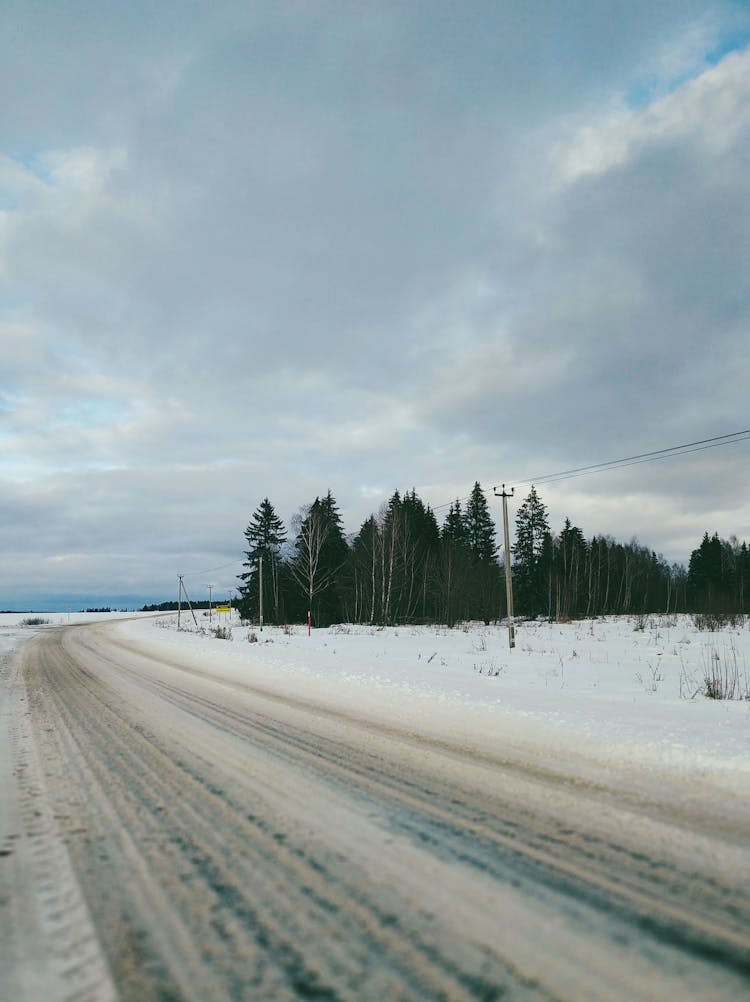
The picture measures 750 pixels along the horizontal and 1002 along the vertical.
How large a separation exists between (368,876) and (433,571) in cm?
4698

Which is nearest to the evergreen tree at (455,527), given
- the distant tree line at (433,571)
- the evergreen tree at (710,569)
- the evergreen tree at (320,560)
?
the distant tree line at (433,571)

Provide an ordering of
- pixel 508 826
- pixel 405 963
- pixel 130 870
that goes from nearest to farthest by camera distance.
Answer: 1. pixel 405 963
2. pixel 130 870
3. pixel 508 826

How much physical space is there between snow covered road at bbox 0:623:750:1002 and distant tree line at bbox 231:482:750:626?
3458 cm

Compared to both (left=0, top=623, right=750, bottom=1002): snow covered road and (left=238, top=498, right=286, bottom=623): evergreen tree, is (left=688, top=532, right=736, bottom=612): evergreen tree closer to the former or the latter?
(left=238, top=498, right=286, bottom=623): evergreen tree

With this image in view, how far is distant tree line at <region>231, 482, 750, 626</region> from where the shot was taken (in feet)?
144

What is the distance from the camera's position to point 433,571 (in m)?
49.1

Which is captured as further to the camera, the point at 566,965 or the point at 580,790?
the point at 580,790

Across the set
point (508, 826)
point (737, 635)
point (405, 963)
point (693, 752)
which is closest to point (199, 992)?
point (405, 963)

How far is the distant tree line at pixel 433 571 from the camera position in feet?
144

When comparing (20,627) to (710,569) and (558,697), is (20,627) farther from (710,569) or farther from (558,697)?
(710,569)

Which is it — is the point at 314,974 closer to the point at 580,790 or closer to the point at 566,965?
the point at 566,965

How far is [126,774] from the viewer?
4324 mm

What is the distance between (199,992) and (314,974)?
1.22 feet

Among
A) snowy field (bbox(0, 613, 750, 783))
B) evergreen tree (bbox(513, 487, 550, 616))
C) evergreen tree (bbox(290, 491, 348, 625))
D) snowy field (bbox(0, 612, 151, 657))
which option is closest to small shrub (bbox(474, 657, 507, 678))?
snowy field (bbox(0, 613, 750, 783))
